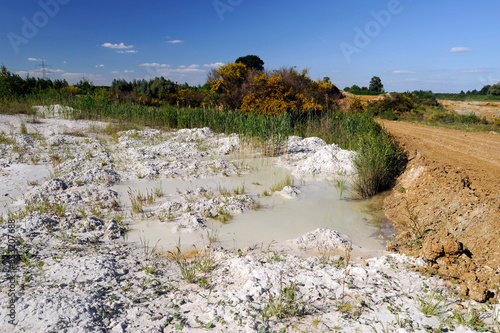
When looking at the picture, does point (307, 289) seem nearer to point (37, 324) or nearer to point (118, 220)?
point (37, 324)

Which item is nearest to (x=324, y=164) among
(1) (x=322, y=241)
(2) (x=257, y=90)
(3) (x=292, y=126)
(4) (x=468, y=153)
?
(4) (x=468, y=153)

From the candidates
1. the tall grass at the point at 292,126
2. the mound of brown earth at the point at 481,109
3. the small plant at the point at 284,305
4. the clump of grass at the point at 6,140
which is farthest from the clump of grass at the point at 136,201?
the mound of brown earth at the point at 481,109

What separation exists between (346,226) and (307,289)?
214 centimetres

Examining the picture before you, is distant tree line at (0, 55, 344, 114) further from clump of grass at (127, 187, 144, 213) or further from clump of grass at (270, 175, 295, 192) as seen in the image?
clump of grass at (127, 187, 144, 213)

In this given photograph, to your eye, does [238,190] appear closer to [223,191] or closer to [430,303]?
[223,191]

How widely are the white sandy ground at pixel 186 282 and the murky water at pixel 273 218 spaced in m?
0.24

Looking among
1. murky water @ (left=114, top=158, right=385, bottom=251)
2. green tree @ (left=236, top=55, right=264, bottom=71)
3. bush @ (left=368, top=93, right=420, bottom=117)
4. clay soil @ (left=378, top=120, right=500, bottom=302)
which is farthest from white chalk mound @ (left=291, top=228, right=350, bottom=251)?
green tree @ (left=236, top=55, right=264, bottom=71)

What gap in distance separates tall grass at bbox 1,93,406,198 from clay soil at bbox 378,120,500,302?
0.54 m

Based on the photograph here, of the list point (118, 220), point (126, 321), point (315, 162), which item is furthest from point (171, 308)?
Result: point (315, 162)

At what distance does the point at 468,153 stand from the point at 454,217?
452 centimetres

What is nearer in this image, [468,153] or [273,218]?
[273,218]

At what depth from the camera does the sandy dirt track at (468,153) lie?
16.9 feet

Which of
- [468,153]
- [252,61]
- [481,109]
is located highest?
[252,61]

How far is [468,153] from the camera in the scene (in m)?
7.64
